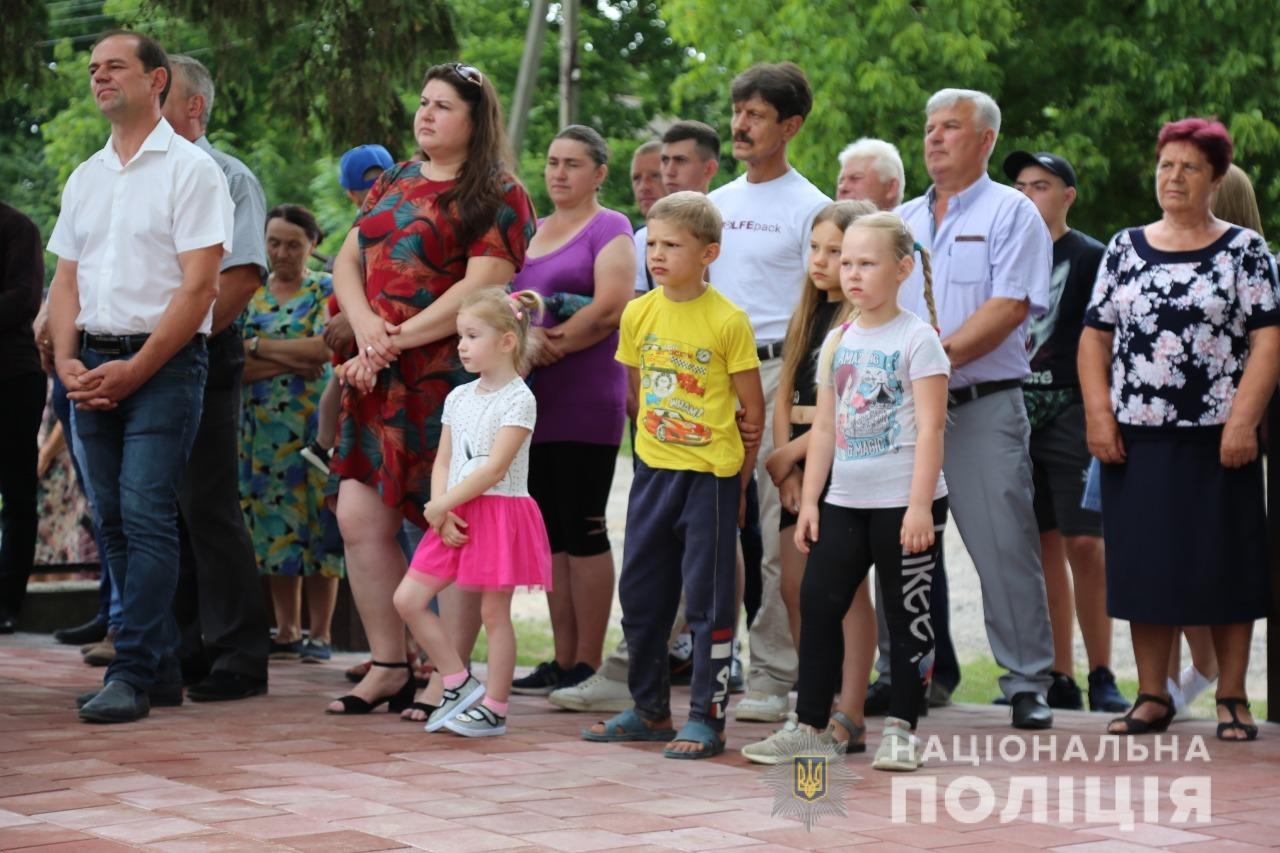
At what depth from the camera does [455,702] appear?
5793 millimetres

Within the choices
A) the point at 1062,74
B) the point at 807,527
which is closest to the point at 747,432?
the point at 807,527

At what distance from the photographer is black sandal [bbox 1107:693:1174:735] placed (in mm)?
5971

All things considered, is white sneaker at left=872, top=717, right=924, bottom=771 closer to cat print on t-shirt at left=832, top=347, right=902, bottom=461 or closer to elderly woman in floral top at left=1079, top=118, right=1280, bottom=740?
cat print on t-shirt at left=832, top=347, right=902, bottom=461

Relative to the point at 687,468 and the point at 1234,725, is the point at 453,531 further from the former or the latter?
the point at 1234,725

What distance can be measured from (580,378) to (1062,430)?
216 centimetres

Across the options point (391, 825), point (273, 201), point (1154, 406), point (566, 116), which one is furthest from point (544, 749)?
point (273, 201)

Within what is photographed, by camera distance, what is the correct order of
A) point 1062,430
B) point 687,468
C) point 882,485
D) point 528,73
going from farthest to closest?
point 528,73, point 1062,430, point 687,468, point 882,485

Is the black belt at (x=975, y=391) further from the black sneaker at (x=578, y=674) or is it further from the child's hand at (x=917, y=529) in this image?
the black sneaker at (x=578, y=674)

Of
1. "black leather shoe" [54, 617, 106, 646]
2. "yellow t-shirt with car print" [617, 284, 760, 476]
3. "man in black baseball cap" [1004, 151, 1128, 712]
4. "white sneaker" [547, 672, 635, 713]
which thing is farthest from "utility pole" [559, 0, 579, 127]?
"yellow t-shirt with car print" [617, 284, 760, 476]

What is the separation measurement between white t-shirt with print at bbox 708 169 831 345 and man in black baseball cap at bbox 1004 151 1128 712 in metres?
1.47

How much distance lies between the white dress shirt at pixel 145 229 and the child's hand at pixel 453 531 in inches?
44.3

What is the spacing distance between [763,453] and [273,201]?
2717 cm

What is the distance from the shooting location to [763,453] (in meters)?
6.39

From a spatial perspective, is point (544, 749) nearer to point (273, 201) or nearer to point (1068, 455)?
point (1068, 455)
